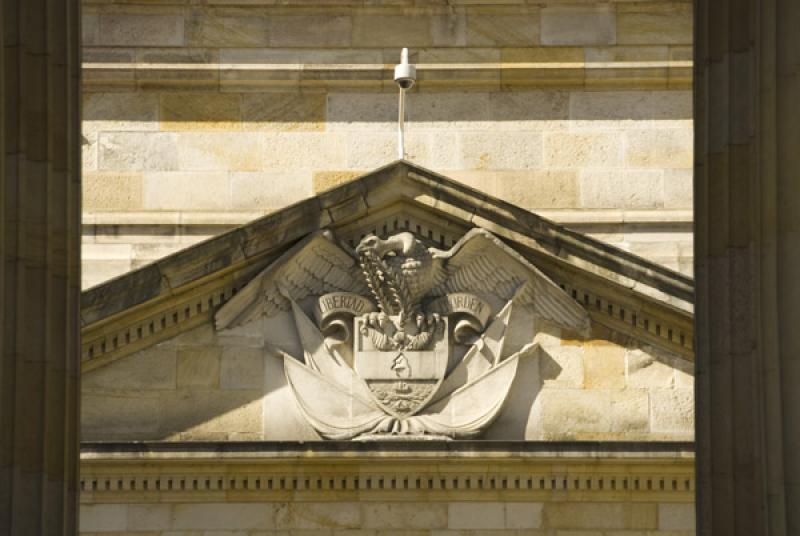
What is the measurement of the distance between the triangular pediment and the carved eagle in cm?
11

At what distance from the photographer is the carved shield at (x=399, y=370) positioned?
31.2 m

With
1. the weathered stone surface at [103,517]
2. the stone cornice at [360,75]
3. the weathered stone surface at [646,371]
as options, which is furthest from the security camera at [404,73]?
the weathered stone surface at [103,517]

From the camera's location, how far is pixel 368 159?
3528 centimetres

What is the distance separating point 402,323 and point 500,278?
98 centimetres

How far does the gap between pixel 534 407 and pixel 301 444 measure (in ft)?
6.89

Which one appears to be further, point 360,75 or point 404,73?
point 360,75

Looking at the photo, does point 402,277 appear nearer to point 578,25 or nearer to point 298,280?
point 298,280

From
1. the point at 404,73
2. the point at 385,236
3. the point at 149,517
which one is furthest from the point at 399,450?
the point at 404,73

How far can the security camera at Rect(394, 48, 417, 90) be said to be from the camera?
108 feet

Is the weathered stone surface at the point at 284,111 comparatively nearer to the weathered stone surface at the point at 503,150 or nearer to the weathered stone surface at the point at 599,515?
the weathered stone surface at the point at 503,150

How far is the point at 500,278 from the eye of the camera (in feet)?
103

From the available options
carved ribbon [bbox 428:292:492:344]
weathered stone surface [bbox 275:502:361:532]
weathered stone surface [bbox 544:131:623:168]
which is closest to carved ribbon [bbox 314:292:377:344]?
carved ribbon [bbox 428:292:492:344]
